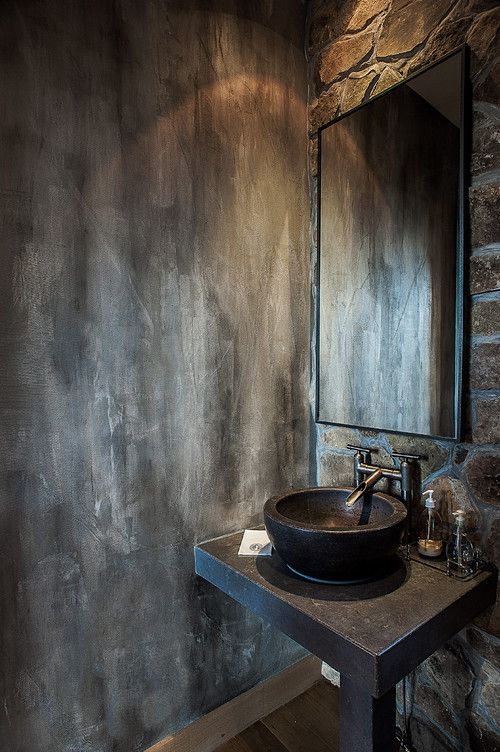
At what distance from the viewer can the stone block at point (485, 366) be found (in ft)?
4.57

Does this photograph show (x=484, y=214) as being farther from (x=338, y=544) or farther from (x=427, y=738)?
(x=427, y=738)

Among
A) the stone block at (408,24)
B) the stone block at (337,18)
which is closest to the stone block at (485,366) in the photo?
the stone block at (408,24)

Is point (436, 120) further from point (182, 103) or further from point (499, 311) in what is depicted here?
point (182, 103)

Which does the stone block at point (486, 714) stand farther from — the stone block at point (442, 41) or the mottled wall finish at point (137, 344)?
the stone block at point (442, 41)

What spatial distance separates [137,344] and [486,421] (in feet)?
3.80

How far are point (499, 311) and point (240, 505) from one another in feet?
3.81

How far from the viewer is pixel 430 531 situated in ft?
5.03

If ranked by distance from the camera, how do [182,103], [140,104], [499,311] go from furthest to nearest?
[182,103] < [140,104] < [499,311]

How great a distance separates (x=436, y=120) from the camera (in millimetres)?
1524

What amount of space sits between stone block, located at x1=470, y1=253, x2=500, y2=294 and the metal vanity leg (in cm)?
116

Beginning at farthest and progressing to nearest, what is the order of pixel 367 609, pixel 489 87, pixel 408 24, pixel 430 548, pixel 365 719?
1. pixel 408 24
2. pixel 430 548
3. pixel 489 87
4. pixel 367 609
5. pixel 365 719

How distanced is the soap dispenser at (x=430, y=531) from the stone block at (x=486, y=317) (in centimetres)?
56

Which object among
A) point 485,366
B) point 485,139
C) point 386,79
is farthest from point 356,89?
point 485,366

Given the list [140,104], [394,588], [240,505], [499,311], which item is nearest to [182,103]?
[140,104]
